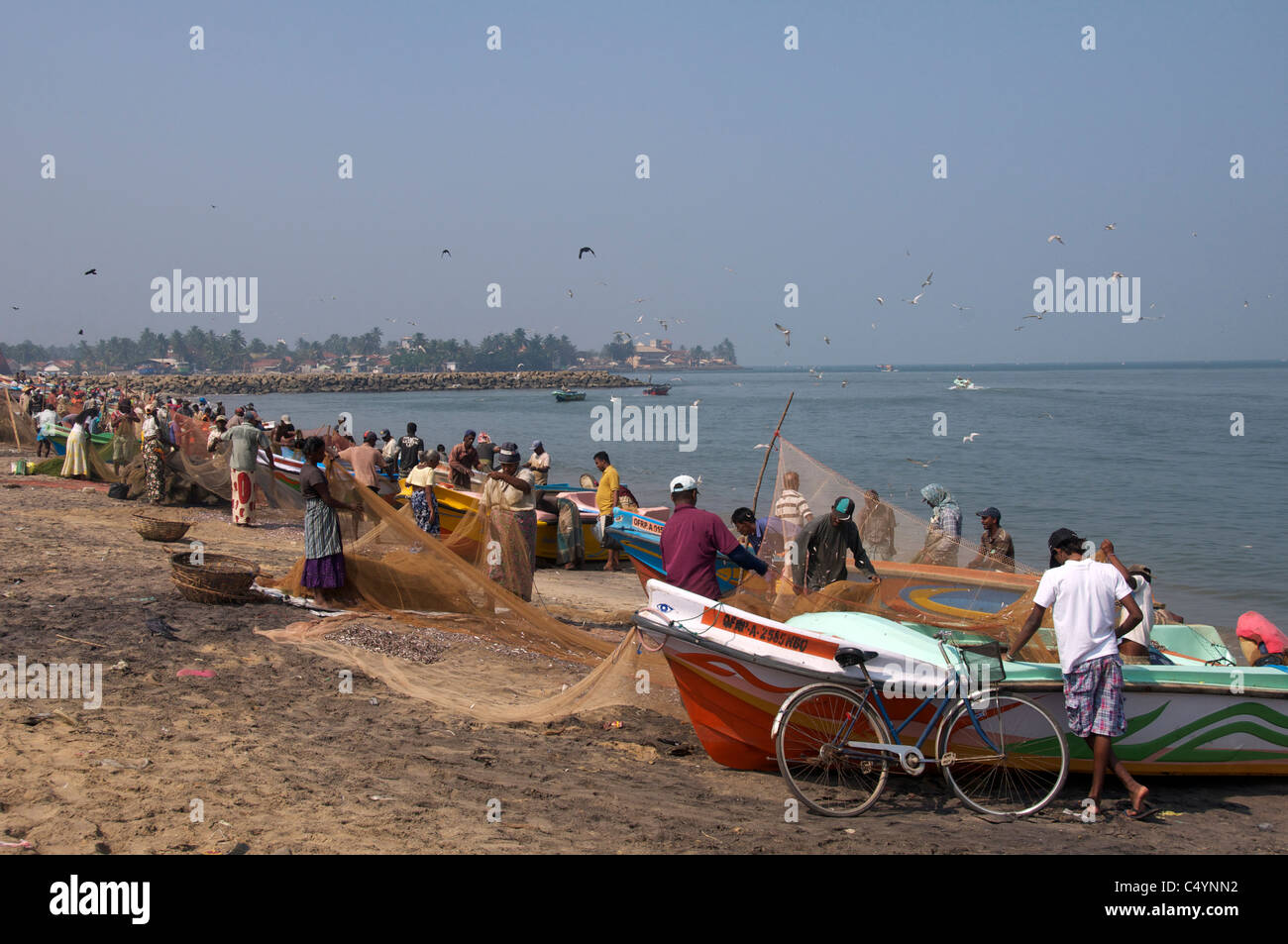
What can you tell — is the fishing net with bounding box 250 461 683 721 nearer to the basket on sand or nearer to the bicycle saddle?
the bicycle saddle

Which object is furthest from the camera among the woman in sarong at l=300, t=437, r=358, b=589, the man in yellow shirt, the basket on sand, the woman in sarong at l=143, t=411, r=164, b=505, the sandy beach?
the woman in sarong at l=143, t=411, r=164, b=505

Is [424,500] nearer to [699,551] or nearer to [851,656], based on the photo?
[699,551]

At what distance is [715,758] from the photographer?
6.00 meters

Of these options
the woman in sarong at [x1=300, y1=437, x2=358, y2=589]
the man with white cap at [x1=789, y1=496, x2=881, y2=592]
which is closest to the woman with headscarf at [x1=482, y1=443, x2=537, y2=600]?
the woman in sarong at [x1=300, y1=437, x2=358, y2=589]

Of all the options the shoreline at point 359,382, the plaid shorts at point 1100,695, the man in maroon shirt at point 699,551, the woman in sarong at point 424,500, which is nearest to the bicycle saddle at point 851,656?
the man in maroon shirt at point 699,551

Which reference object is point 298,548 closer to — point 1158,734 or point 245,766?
point 245,766

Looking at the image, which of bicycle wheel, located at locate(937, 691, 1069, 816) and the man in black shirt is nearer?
bicycle wheel, located at locate(937, 691, 1069, 816)

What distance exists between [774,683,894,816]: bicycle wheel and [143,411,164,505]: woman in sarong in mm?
14209

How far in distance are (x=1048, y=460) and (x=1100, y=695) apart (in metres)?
39.1

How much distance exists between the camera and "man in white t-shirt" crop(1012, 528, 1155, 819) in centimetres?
Result: 545

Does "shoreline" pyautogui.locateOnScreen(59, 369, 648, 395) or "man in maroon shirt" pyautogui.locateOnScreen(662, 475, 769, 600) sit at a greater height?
"shoreline" pyautogui.locateOnScreen(59, 369, 648, 395)

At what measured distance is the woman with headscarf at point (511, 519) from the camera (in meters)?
9.72

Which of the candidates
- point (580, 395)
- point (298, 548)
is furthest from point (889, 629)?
point (580, 395)

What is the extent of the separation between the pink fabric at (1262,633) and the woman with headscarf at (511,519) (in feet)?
20.9
